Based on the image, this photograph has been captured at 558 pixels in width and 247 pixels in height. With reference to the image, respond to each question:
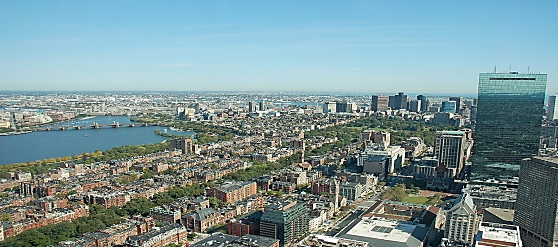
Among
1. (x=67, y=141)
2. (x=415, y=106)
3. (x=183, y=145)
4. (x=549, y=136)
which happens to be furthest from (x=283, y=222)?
(x=415, y=106)

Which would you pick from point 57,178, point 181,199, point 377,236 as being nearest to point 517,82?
point 377,236

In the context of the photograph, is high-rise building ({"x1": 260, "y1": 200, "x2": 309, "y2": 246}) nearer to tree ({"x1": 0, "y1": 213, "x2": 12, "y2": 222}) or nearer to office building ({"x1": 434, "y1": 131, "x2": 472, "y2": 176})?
tree ({"x1": 0, "y1": 213, "x2": 12, "y2": 222})

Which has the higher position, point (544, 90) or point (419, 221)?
point (544, 90)

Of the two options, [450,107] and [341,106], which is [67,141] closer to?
[341,106]

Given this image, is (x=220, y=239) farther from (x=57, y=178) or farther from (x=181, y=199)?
(x=57, y=178)

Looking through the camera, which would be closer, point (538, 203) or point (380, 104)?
point (538, 203)

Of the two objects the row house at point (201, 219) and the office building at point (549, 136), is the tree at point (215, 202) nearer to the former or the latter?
the row house at point (201, 219)

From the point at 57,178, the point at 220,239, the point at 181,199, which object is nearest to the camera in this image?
the point at 220,239
